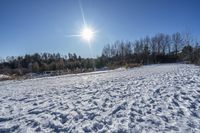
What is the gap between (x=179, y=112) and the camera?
12.6 ft

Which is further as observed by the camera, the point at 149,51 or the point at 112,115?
the point at 149,51

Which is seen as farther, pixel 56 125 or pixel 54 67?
pixel 54 67

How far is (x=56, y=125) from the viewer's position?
3.56 metres

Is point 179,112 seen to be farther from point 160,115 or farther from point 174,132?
point 174,132

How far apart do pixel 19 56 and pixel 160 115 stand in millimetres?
71376

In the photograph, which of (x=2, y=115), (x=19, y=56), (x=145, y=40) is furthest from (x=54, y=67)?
(x=2, y=115)

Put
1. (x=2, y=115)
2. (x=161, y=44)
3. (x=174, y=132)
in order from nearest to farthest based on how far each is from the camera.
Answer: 1. (x=174, y=132)
2. (x=2, y=115)
3. (x=161, y=44)

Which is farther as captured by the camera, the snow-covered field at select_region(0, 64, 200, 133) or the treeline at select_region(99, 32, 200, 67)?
the treeline at select_region(99, 32, 200, 67)

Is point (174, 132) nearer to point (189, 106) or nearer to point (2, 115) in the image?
point (189, 106)

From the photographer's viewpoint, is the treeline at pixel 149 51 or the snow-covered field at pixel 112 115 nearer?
the snow-covered field at pixel 112 115

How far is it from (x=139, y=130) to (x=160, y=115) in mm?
876

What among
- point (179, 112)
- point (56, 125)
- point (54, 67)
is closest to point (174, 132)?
point (179, 112)

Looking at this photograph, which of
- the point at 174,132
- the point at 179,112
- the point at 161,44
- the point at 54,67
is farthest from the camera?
the point at 161,44

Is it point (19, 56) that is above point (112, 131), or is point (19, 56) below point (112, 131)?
above
